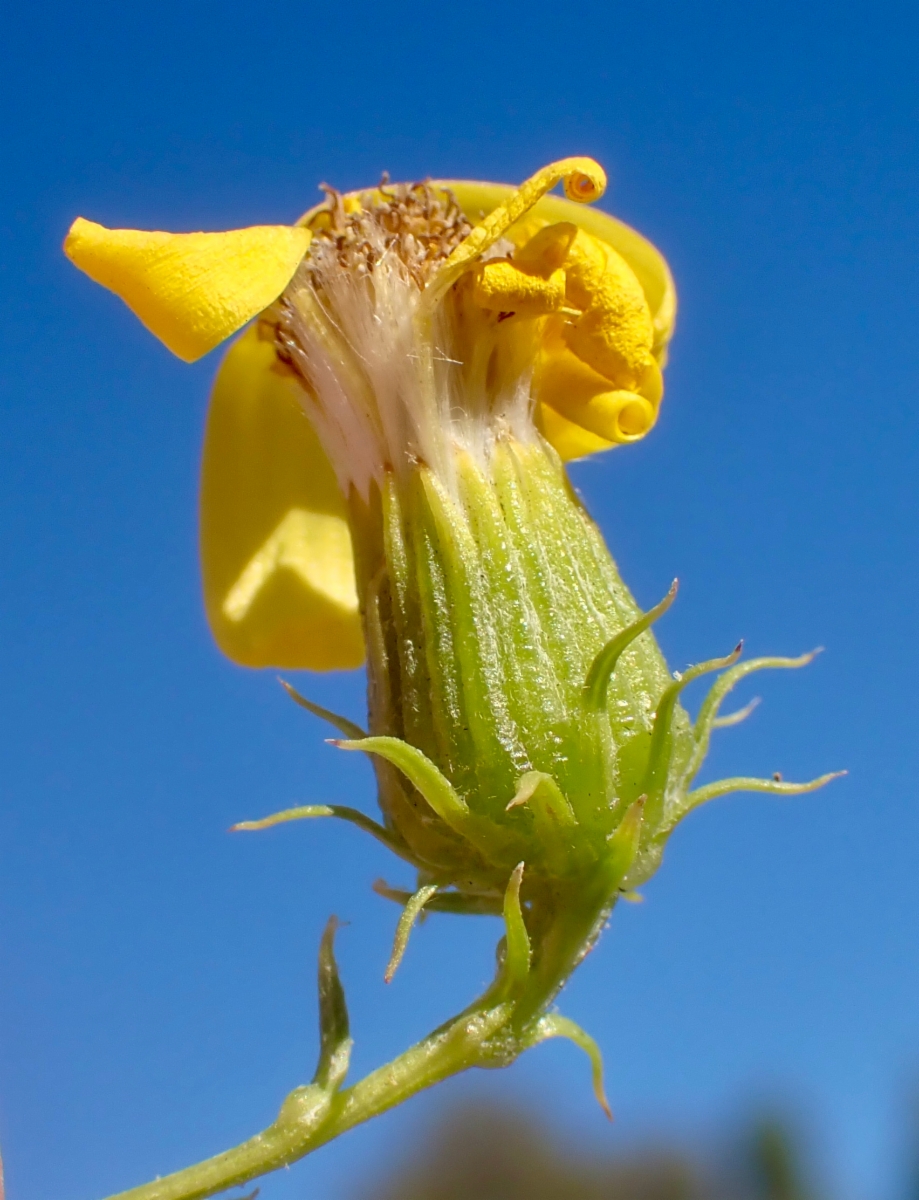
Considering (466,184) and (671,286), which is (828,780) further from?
(466,184)

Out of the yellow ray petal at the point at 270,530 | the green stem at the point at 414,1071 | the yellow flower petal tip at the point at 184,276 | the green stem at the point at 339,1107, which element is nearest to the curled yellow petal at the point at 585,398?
the yellow flower petal tip at the point at 184,276

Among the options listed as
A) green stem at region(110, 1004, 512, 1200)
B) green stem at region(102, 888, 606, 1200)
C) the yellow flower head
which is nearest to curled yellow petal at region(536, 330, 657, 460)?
the yellow flower head

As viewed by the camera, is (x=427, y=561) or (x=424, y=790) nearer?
(x=424, y=790)

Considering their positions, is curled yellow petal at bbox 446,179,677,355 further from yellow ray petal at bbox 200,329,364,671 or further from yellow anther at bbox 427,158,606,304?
yellow ray petal at bbox 200,329,364,671

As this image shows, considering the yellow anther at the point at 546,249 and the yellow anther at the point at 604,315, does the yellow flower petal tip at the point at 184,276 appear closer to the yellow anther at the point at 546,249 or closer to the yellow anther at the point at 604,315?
the yellow anther at the point at 546,249

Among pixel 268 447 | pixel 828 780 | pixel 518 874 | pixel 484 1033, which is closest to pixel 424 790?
pixel 518 874
